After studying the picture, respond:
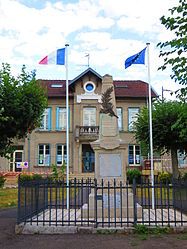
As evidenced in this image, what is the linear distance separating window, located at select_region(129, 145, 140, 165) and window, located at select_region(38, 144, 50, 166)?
820 cm

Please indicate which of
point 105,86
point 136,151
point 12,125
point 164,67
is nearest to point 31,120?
point 12,125

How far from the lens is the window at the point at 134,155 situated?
3553 cm

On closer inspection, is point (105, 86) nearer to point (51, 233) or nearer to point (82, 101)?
point (51, 233)

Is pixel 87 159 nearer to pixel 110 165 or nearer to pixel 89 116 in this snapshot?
pixel 89 116

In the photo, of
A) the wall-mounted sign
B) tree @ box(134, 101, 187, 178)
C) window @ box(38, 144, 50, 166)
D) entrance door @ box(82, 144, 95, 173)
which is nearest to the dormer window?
entrance door @ box(82, 144, 95, 173)

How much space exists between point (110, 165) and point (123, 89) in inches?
1078

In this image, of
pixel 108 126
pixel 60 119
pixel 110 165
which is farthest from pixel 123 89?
pixel 110 165

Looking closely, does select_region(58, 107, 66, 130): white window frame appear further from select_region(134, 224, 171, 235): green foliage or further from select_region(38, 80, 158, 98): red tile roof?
select_region(134, 224, 171, 235): green foliage

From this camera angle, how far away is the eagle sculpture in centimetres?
1182

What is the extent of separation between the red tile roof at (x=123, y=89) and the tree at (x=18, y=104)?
16770mm

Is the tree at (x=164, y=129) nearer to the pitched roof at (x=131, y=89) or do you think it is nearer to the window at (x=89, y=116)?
the window at (x=89, y=116)

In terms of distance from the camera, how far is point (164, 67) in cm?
841

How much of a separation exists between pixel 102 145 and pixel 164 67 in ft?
12.4

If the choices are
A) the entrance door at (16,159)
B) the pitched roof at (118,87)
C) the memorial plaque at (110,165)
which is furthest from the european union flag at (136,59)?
the entrance door at (16,159)
